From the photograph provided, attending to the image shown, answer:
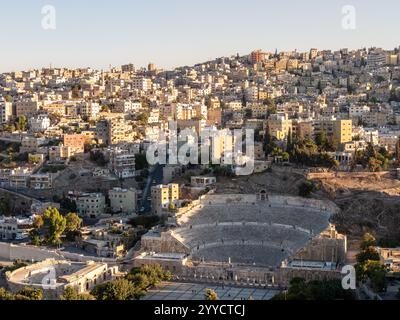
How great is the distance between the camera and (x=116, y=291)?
17906 millimetres

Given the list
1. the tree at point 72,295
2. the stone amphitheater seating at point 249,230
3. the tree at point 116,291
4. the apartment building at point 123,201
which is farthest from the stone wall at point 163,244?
the apartment building at point 123,201

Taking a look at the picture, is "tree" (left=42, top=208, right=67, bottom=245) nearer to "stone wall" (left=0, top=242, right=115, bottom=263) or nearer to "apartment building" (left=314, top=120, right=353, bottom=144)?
"stone wall" (left=0, top=242, right=115, bottom=263)

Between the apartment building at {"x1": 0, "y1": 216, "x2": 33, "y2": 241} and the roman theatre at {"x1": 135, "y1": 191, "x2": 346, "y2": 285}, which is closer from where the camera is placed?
the roman theatre at {"x1": 135, "y1": 191, "x2": 346, "y2": 285}

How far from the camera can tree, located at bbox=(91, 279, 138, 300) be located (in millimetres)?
17797

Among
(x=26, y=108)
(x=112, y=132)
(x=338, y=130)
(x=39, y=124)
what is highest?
(x=26, y=108)

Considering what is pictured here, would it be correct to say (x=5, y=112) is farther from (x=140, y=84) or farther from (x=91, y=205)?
(x=140, y=84)

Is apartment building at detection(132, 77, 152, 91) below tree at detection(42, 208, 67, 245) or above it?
above

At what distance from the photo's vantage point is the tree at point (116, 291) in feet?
58.4

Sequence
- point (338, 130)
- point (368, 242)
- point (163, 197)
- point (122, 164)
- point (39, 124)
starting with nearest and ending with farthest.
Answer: point (368, 242) < point (163, 197) < point (122, 164) < point (338, 130) < point (39, 124)

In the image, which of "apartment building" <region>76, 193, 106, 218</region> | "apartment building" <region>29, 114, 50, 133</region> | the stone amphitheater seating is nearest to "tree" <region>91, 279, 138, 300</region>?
the stone amphitheater seating

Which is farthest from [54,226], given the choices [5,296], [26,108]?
[26,108]

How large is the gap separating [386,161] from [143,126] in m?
15.8

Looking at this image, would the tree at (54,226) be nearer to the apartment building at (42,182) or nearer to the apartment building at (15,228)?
the apartment building at (15,228)
